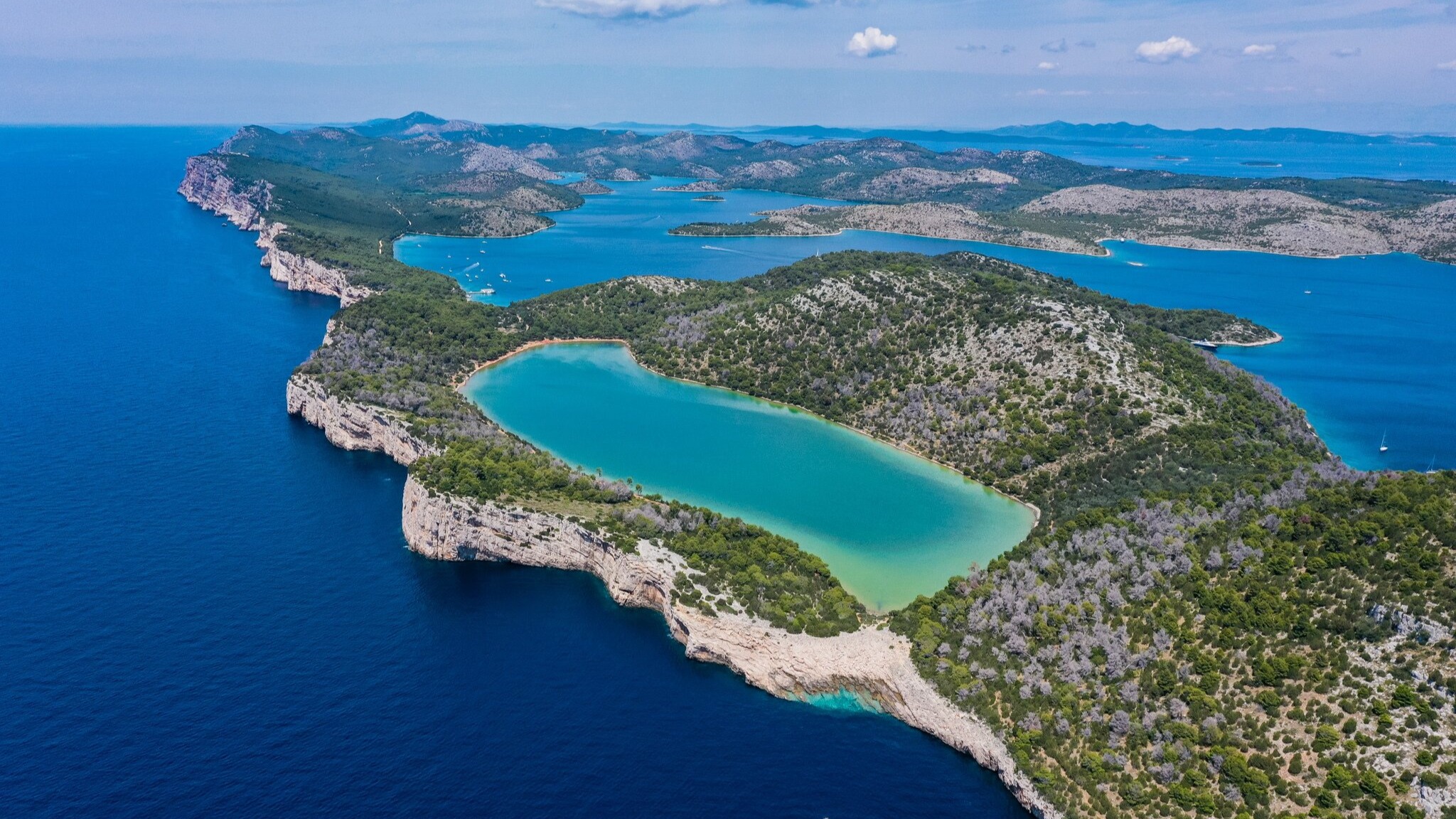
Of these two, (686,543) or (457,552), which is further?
(457,552)

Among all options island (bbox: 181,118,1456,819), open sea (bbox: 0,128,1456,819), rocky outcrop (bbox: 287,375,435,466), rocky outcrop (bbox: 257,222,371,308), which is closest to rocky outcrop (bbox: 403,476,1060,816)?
island (bbox: 181,118,1456,819)

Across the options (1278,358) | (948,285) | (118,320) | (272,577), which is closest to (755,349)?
(948,285)

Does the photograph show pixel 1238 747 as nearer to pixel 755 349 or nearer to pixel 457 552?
pixel 457 552

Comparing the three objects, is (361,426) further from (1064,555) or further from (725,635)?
(1064,555)

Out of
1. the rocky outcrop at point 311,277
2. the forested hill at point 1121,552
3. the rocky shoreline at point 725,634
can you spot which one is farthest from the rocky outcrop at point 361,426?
the rocky outcrop at point 311,277

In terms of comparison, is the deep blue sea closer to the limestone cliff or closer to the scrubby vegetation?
the limestone cliff

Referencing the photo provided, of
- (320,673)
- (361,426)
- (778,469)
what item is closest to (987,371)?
(778,469)
